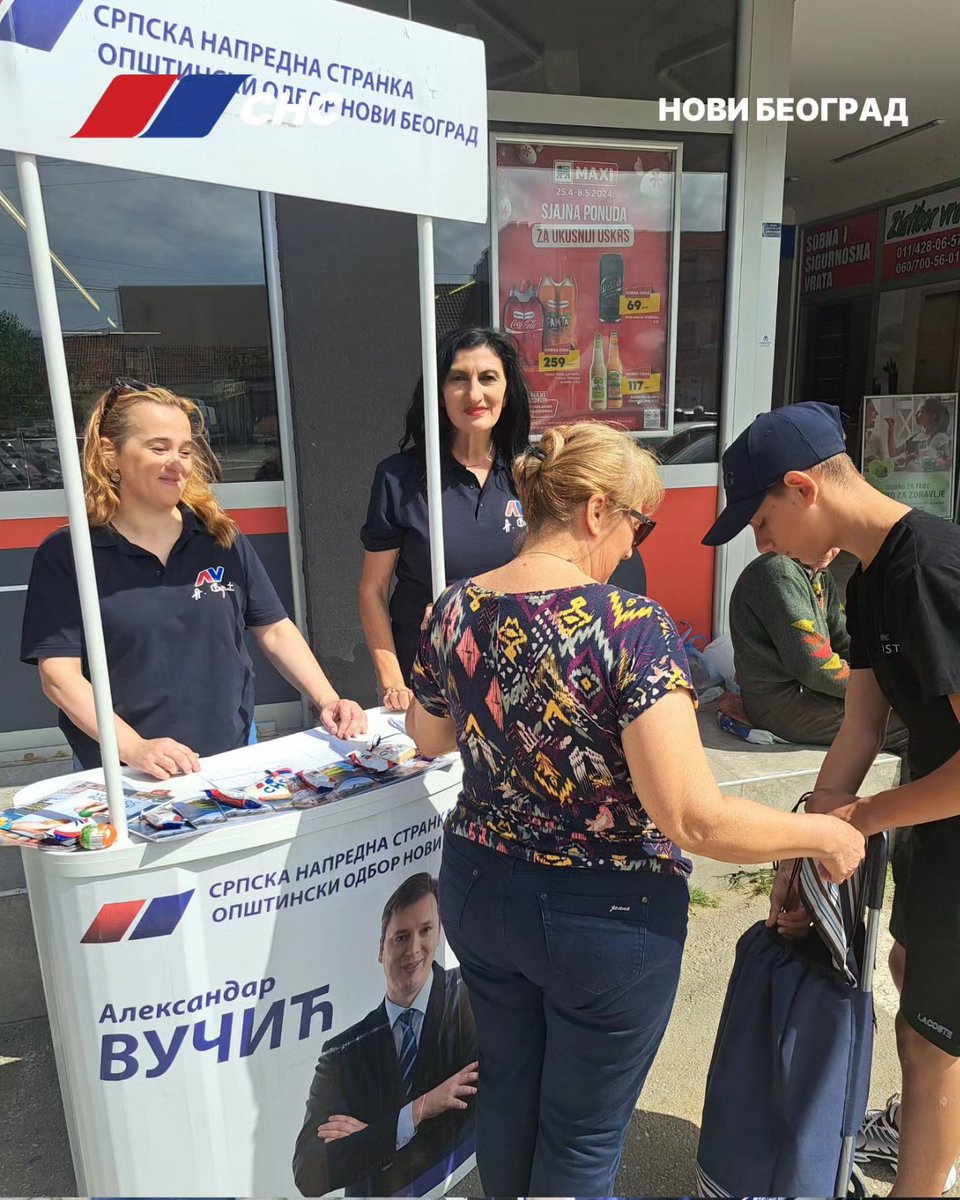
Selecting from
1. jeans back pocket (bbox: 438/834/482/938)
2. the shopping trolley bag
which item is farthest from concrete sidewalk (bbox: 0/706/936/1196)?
jeans back pocket (bbox: 438/834/482/938)

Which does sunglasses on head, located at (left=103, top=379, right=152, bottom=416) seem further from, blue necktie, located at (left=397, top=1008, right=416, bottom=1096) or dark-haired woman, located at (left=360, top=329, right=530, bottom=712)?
blue necktie, located at (left=397, top=1008, right=416, bottom=1096)

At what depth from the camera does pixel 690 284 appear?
4395mm

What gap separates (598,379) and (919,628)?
3.18 m

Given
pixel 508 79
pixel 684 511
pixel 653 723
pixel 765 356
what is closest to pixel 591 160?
pixel 508 79

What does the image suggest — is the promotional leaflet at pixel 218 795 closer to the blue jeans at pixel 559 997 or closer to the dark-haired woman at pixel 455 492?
the blue jeans at pixel 559 997

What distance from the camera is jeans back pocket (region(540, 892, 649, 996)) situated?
1.37 m

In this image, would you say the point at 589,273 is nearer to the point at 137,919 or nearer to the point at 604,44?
the point at 604,44

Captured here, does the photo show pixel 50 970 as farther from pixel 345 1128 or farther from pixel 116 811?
pixel 345 1128

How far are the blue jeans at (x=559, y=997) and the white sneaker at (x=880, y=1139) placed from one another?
3.13ft

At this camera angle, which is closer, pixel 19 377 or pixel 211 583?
pixel 211 583

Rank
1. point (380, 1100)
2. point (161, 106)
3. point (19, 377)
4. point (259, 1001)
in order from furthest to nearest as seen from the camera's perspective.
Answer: point (19, 377)
point (380, 1100)
point (259, 1001)
point (161, 106)

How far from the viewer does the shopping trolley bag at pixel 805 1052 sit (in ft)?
5.38

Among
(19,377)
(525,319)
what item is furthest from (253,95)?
(525,319)

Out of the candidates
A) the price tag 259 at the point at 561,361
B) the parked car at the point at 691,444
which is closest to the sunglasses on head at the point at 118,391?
the price tag 259 at the point at 561,361
